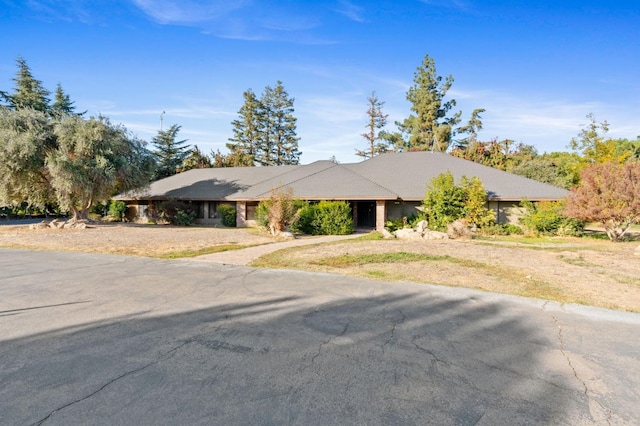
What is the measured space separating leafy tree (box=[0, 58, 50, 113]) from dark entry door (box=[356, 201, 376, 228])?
38382 mm

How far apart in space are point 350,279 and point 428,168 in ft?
64.8

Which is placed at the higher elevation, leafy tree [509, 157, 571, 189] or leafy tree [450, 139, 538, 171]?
leafy tree [450, 139, 538, 171]

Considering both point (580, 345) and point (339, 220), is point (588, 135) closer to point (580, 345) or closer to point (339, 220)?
point (339, 220)

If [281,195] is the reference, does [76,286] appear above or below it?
below

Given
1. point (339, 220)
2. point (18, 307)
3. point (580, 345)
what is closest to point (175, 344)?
point (18, 307)

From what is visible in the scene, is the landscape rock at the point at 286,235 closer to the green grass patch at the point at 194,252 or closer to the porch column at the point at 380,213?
the green grass patch at the point at 194,252

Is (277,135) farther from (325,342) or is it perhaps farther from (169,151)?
(325,342)

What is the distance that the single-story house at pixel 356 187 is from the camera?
71.7ft

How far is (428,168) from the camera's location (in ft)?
85.7

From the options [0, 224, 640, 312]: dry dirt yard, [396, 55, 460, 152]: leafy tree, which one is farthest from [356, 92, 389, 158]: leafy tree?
[0, 224, 640, 312]: dry dirt yard

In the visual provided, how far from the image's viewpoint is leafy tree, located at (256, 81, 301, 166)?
52.5 m

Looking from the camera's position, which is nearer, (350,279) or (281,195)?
(350,279)

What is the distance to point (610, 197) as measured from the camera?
16453 mm

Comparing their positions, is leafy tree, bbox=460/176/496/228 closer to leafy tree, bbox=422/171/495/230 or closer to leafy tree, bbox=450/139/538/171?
leafy tree, bbox=422/171/495/230
